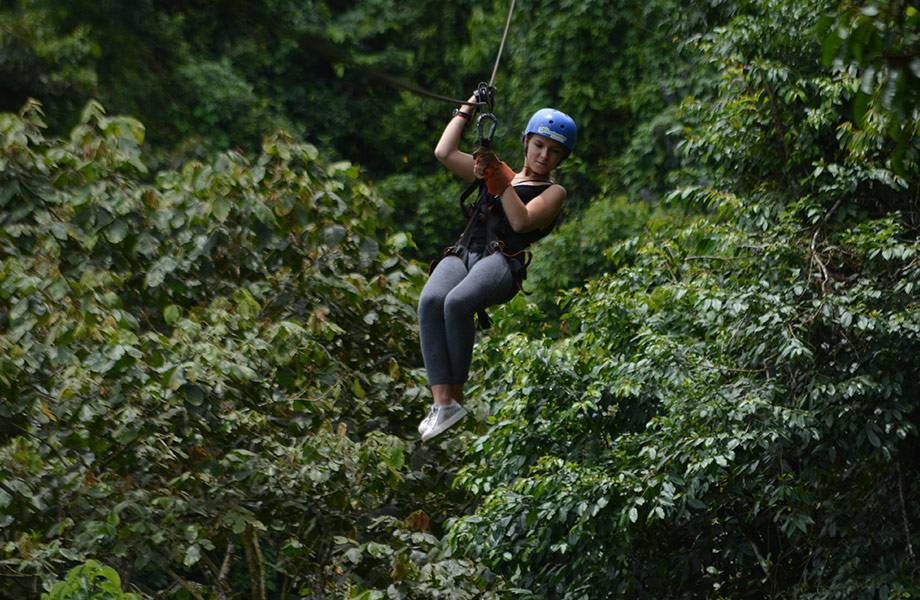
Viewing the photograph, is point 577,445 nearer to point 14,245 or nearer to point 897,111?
point 14,245

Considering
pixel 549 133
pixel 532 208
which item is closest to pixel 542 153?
pixel 549 133

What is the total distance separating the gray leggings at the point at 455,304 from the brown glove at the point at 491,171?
0.30m

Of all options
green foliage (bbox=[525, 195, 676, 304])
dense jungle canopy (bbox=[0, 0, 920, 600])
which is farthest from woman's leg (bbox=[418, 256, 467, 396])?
green foliage (bbox=[525, 195, 676, 304])

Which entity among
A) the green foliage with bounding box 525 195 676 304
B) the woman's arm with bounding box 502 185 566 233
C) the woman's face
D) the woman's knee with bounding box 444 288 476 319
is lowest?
the woman's knee with bounding box 444 288 476 319

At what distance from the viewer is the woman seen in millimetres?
4695

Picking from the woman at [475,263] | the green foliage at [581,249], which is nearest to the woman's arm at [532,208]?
the woman at [475,263]

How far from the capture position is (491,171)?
14.8ft

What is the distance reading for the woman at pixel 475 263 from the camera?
470cm

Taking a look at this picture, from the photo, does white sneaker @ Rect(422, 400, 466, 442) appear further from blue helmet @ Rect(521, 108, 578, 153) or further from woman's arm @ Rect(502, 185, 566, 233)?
blue helmet @ Rect(521, 108, 578, 153)

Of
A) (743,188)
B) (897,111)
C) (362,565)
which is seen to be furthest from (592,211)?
(897,111)

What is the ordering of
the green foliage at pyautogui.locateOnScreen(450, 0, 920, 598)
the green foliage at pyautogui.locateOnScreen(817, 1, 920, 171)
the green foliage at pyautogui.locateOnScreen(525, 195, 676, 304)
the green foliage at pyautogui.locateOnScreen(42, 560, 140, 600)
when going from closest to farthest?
the green foliage at pyautogui.locateOnScreen(817, 1, 920, 171) → the green foliage at pyautogui.locateOnScreen(42, 560, 140, 600) → the green foliage at pyautogui.locateOnScreen(450, 0, 920, 598) → the green foliage at pyautogui.locateOnScreen(525, 195, 676, 304)

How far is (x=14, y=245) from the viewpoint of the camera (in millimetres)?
7715

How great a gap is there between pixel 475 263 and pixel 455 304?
201 mm

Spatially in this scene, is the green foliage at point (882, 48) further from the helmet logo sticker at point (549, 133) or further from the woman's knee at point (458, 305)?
the woman's knee at point (458, 305)
